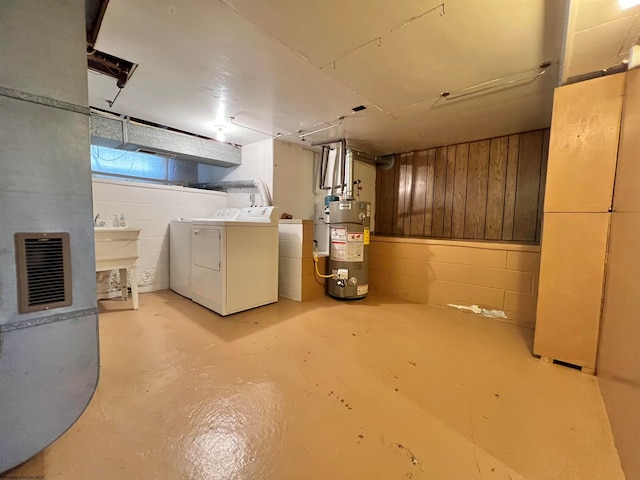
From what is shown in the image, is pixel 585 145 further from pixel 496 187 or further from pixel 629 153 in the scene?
pixel 496 187

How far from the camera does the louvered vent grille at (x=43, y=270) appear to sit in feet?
2.96

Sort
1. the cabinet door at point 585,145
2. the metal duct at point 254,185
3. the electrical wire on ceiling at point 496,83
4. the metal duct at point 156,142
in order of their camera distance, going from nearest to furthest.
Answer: the cabinet door at point 585,145 → the electrical wire on ceiling at point 496,83 → the metal duct at point 156,142 → the metal duct at point 254,185

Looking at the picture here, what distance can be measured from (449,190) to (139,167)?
4.41 meters

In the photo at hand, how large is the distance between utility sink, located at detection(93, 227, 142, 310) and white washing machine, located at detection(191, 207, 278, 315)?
0.53m

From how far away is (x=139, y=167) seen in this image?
375 cm

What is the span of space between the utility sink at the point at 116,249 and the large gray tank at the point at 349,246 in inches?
81.3

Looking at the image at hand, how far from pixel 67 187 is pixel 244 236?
1.56m

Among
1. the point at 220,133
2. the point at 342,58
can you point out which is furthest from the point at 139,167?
the point at 342,58

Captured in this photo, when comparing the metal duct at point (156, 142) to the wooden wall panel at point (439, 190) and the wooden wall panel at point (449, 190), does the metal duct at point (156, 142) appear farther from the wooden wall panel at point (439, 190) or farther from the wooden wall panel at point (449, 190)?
the wooden wall panel at point (449, 190)

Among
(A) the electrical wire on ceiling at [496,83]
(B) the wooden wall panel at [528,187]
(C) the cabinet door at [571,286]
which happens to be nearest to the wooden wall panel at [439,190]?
(B) the wooden wall panel at [528,187]

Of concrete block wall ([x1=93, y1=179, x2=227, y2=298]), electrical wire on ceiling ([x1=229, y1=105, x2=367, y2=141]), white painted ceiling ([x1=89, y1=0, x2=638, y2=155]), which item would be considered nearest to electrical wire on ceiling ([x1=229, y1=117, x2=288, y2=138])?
electrical wire on ceiling ([x1=229, y1=105, x2=367, y2=141])

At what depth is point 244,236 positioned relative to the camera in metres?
2.52

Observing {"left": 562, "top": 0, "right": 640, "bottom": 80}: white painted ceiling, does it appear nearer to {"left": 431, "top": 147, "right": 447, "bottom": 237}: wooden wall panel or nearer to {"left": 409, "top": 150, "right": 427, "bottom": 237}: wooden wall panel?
{"left": 431, "top": 147, "right": 447, "bottom": 237}: wooden wall panel

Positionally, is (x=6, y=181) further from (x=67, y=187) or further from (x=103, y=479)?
(x=103, y=479)
